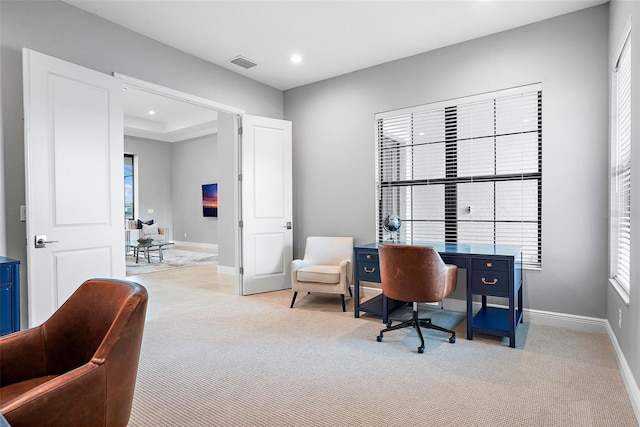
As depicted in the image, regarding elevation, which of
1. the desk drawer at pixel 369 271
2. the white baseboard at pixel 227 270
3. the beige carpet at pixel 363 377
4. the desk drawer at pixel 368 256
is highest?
the desk drawer at pixel 368 256

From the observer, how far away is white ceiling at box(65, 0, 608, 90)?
A: 10.2 ft

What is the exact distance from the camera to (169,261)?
7668 millimetres

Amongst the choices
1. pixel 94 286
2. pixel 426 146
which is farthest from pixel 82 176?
pixel 426 146

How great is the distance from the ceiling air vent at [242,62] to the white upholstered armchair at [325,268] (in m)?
2.28

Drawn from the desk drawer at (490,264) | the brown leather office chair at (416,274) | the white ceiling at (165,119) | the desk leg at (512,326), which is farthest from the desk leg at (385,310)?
the white ceiling at (165,119)

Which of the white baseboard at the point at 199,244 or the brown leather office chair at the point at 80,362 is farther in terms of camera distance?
the white baseboard at the point at 199,244

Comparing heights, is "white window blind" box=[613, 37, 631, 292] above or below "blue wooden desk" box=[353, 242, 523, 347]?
above

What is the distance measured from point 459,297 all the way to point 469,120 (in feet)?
6.21

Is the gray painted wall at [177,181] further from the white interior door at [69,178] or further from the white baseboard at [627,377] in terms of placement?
the white baseboard at [627,377]

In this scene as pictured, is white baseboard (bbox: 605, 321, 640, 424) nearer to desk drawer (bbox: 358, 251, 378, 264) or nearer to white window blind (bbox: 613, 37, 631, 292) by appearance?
white window blind (bbox: 613, 37, 631, 292)

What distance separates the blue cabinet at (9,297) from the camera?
2100 mm

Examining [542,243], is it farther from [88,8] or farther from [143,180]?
[143,180]

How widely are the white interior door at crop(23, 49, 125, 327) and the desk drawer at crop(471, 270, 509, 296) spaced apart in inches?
122

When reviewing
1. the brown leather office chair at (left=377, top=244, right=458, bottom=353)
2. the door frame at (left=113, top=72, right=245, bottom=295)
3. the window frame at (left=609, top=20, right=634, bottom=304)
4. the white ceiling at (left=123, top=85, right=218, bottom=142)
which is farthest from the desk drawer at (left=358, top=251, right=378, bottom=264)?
the white ceiling at (left=123, top=85, right=218, bottom=142)
